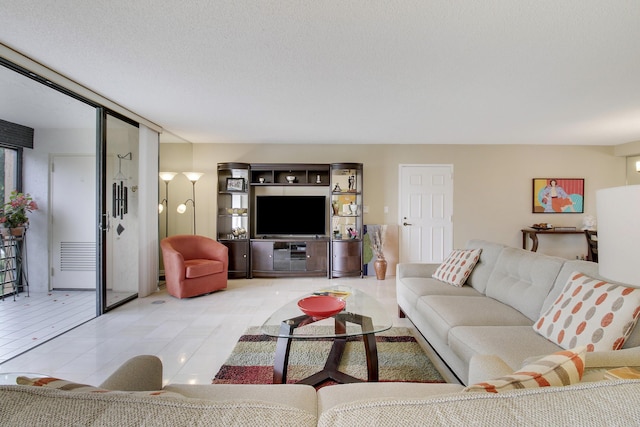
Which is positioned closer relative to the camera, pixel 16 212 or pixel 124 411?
pixel 124 411

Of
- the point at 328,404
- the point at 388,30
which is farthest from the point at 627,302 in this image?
the point at 388,30

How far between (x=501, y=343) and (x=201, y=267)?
3420 millimetres

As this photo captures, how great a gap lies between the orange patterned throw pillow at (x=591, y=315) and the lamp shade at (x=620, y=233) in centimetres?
56

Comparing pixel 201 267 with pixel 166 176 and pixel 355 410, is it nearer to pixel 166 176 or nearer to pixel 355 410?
pixel 166 176

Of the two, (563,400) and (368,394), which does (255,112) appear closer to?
(368,394)

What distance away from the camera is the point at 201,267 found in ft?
12.6

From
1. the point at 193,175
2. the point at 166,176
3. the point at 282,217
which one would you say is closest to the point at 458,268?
the point at 282,217

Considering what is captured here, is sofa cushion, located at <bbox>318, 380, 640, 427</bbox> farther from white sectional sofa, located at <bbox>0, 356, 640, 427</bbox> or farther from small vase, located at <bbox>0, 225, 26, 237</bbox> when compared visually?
small vase, located at <bbox>0, 225, 26, 237</bbox>

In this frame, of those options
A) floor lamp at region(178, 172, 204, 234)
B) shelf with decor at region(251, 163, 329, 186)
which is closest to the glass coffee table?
shelf with decor at region(251, 163, 329, 186)

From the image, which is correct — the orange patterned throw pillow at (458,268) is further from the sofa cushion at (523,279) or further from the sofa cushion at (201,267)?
the sofa cushion at (201,267)

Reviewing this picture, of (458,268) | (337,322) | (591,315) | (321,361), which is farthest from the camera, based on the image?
(458,268)

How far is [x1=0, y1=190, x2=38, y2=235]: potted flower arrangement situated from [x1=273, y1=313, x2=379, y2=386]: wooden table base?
4.07m

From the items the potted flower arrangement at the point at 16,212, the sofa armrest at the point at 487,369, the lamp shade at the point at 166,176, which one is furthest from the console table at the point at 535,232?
the potted flower arrangement at the point at 16,212

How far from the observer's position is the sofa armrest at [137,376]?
3.17 feet
